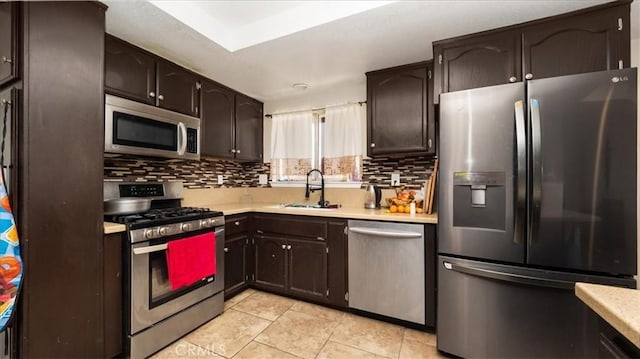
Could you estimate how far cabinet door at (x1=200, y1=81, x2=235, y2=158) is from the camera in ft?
8.55

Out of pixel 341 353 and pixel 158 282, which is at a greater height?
pixel 158 282

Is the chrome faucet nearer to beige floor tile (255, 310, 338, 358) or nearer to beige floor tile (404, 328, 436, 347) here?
beige floor tile (255, 310, 338, 358)

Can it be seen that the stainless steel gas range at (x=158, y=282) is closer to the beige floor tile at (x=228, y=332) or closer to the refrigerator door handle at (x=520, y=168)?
the beige floor tile at (x=228, y=332)

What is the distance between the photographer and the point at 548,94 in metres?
1.49

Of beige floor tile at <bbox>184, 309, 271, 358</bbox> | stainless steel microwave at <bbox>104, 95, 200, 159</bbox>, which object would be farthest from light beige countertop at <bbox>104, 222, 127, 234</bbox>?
beige floor tile at <bbox>184, 309, 271, 358</bbox>

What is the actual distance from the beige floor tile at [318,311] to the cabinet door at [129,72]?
2.08m

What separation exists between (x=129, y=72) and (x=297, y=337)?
7.37 ft

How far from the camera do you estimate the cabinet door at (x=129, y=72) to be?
1838mm

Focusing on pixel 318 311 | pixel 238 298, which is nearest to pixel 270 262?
pixel 238 298

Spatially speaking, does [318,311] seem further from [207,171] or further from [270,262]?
[207,171]

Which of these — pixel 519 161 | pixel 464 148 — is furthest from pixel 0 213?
pixel 519 161

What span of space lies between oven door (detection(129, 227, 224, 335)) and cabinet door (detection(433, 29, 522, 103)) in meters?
2.17

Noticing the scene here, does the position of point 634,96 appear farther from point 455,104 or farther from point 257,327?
point 257,327

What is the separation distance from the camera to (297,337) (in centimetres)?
201
